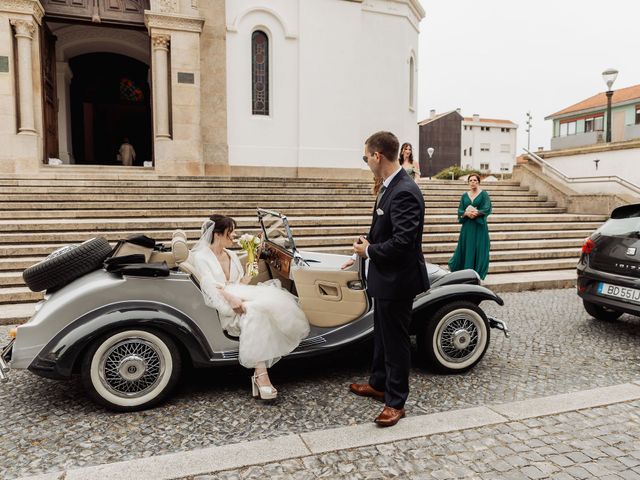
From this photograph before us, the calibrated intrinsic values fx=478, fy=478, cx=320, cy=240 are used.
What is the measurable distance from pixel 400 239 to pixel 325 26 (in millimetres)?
15284

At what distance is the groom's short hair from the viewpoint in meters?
3.14

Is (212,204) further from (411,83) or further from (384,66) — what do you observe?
(411,83)

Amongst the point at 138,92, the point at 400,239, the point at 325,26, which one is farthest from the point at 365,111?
the point at 400,239

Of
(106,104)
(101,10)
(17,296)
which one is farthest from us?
(106,104)

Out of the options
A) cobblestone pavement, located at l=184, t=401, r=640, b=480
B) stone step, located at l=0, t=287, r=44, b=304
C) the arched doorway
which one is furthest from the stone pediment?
cobblestone pavement, located at l=184, t=401, r=640, b=480

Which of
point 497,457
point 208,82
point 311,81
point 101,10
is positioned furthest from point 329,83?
point 497,457

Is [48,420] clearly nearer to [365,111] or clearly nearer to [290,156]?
[290,156]

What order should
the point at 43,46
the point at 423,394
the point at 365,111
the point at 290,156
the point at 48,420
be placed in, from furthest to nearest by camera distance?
the point at 365,111, the point at 290,156, the point at 43,46, the point at 423,394, the point at 48,420

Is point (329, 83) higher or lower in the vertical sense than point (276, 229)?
higher

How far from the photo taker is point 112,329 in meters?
3.26

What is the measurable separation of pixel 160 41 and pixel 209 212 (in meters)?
6.80

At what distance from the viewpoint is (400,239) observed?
297cm

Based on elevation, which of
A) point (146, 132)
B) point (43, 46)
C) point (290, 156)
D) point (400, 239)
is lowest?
point (400, 239)

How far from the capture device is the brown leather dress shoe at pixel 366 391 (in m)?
3.57
